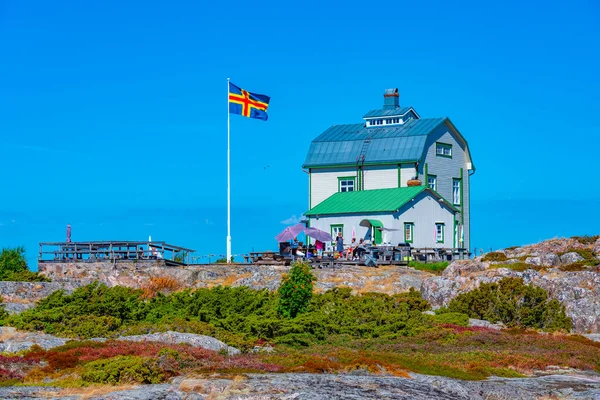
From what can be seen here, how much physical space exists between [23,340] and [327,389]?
1174 centimetres

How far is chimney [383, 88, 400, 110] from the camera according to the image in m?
65.9

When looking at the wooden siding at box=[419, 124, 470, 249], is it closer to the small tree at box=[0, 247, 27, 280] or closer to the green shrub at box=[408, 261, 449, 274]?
Result: the green shrub at box=[408, 261, 449, 274]

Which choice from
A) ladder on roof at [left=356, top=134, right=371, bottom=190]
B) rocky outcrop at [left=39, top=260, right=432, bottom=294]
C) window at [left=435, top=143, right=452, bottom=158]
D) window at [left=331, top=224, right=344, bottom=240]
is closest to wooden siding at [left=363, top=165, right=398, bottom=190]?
ladder on roof at [left=356, top=134, right=371, bottom=190]

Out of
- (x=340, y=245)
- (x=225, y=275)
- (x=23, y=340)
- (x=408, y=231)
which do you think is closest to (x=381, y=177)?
(x=408, y=231)

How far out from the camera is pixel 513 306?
3353cm

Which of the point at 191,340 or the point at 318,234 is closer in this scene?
the point at 191,340

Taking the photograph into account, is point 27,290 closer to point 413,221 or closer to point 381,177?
point 413,221

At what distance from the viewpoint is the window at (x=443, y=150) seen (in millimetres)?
60888

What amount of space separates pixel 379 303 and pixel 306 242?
26.7 m

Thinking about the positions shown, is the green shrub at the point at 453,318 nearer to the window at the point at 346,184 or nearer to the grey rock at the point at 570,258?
the grey rock at the point at 570,258

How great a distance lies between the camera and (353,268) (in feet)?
152

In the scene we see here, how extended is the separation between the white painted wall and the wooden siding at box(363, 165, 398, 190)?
127 inches

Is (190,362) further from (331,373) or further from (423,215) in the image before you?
(423,215)

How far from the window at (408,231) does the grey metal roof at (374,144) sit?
4.61 metres
